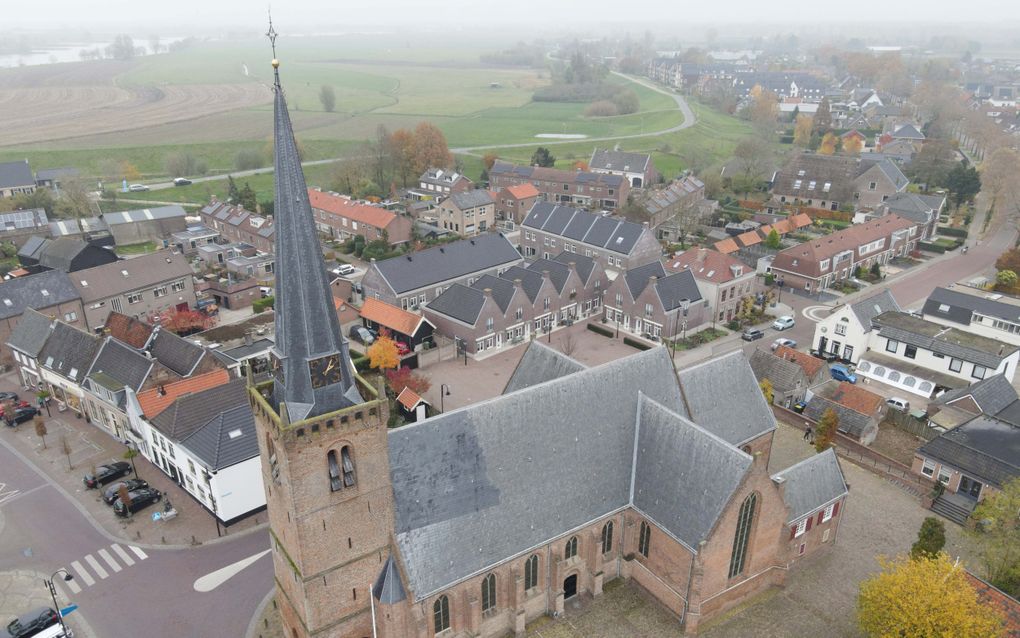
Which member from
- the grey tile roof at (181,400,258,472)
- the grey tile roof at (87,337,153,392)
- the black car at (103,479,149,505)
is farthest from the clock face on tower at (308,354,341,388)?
the grey tile roof at (87,337,153,392)

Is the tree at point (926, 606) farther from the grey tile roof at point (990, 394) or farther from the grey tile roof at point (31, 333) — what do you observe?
the grey tile roof at point (31, 333)

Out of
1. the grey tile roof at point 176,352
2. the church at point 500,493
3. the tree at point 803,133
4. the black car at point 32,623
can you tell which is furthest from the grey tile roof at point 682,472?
the tree at point 803,133

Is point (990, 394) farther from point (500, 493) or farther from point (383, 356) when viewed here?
point (383, 356)

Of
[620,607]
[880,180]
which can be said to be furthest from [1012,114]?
[620,607]

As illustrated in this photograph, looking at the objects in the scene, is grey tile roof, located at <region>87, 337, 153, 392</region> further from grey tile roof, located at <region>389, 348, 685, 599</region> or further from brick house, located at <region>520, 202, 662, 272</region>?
brick house, located at <region>520, 202, 662, 272</region>

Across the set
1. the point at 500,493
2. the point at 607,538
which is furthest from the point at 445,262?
the point at 500,493

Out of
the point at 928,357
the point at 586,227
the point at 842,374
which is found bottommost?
the point at 842,374
